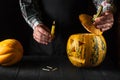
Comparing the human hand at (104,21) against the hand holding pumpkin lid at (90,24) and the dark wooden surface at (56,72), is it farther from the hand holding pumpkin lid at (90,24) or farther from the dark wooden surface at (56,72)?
the dark wooden surface at (56,72)

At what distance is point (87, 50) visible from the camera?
114 cm

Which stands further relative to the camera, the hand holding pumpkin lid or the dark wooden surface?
the hand holding pumpkin lid

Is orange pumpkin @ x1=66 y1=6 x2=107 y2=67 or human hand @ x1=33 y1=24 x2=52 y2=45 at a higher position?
human hand @ x1=33 y1=24 x2=52 y2=45

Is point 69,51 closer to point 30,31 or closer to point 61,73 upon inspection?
point 61,73

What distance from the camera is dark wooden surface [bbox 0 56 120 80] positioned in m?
1.08

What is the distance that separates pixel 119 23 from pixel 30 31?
1.49 ft

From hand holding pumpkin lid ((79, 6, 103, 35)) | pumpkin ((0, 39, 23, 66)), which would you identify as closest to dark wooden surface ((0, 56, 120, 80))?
pumpkin ((0, 39, 23, 66))

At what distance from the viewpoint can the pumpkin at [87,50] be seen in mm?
1146

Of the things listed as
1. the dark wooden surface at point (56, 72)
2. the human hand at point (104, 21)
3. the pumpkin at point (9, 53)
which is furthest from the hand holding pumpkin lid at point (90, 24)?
the pumpkin at point (9, 53)

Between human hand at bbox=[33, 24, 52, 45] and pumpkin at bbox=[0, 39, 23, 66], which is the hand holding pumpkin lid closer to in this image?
human hand at bbox=[33, 24, 52, 45]

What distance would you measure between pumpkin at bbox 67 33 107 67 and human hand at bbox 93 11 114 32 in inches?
2.6

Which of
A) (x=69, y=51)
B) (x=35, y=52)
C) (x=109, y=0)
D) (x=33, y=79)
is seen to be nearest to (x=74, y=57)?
(x=69, y=51)

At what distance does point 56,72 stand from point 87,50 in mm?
137

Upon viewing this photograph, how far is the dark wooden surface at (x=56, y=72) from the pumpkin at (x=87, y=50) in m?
0.03
